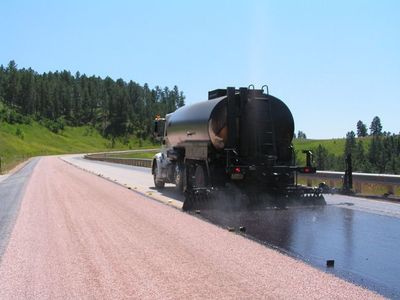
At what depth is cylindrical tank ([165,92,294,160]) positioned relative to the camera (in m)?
15.6

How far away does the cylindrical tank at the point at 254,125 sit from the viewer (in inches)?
615

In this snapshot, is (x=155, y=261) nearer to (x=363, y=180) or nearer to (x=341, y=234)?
(x=341, y=234)

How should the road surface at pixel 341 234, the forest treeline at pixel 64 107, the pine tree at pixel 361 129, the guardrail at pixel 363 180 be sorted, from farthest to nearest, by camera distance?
the forest treeline at pixel 64 107, the pine tree at pixel 361 129, the guardrail at pixel 363 180, the road surface at pixel 341 234

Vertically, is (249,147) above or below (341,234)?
above

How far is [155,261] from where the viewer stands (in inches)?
317

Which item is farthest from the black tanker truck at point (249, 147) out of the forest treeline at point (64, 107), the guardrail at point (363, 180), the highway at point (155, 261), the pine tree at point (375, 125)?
the forest treeline at point (64, 107)

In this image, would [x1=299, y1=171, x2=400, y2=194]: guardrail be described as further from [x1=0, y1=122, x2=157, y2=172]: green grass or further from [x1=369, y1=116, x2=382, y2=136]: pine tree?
[x1=369, y1=116, x2=382, y2=136]: pine tree

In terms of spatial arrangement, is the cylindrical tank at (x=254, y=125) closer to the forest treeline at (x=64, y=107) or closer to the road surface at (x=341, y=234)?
the road surface at (x=341, y=234)

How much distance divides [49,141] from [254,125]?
152806 mm

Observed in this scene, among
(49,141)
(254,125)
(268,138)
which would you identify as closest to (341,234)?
(268,138)

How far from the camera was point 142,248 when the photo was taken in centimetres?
912

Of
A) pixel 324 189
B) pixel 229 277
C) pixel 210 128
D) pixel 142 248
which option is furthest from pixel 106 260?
pixel 324 189

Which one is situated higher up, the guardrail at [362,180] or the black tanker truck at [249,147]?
the black tanker truck at [249,147]

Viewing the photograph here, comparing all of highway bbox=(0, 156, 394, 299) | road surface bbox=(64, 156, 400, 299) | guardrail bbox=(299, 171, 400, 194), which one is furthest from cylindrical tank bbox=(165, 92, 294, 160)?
guardrail bbox=(299, 171, 400, 194)
